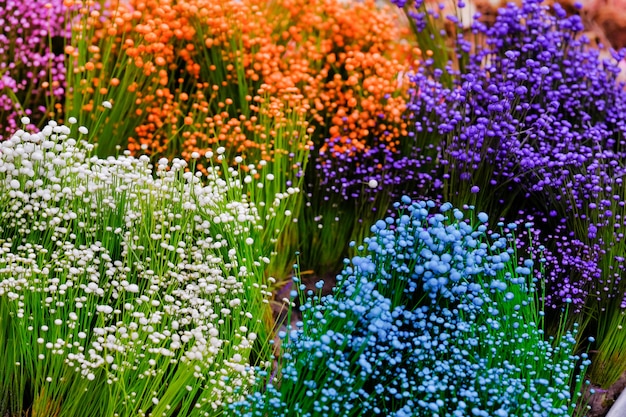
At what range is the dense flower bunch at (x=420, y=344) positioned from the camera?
8.30 ft

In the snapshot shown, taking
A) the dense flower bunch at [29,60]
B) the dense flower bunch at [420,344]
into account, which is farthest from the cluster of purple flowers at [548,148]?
the dense flower bunch at [29,60]

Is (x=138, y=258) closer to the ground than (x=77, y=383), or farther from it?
farther from it

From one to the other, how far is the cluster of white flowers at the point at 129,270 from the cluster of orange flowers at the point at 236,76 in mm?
635

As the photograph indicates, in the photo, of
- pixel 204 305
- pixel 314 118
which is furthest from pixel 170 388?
pixel 314 118

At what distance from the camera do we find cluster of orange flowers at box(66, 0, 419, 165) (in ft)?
12.8

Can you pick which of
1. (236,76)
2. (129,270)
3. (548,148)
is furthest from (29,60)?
(548,148)

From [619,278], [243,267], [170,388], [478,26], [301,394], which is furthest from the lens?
[478,26]

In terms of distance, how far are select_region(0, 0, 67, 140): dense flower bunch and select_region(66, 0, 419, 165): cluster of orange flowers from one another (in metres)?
0.29

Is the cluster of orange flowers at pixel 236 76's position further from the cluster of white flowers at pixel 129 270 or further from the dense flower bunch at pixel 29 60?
the cluster of white flowers at pixel 129 270

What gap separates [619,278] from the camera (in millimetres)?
3299

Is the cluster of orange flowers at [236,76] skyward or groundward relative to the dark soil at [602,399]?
skyward

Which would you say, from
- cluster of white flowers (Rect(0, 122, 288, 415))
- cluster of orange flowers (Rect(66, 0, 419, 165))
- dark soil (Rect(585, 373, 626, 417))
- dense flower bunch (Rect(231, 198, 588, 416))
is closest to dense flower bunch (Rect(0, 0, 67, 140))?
cluster of orange flowers (Rect(66, 0, 419, 165))

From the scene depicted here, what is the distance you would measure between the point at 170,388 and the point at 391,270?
898 millimetres

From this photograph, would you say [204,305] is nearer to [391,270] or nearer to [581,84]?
[391,270]
